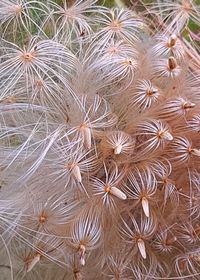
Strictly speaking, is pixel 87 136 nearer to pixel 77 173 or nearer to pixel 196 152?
pixel 77 173

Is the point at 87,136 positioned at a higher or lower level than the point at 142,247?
higher

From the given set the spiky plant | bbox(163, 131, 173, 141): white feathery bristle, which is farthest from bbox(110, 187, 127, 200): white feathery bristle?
bbox(163, 131, 173, 141): white feathery bristle

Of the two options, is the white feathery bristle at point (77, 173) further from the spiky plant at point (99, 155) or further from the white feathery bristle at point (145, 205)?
the white feathery bristle at point (145, 205)

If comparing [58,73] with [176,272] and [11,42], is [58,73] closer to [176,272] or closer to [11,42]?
[11,42]

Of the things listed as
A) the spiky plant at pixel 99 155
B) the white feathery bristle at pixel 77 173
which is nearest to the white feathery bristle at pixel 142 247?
the spiky plant at pixel 99 155

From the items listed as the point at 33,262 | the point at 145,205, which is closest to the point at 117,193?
the point at 145,205

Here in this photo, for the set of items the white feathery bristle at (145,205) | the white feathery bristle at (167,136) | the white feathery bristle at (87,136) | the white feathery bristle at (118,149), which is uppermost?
the white feathery bristle at (87,136)

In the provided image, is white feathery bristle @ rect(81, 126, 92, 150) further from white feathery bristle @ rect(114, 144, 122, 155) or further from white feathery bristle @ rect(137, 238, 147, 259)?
white feathery bristle @ rect(137, 238, 147, 259)

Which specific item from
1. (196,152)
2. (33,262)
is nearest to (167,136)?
(196,152)
